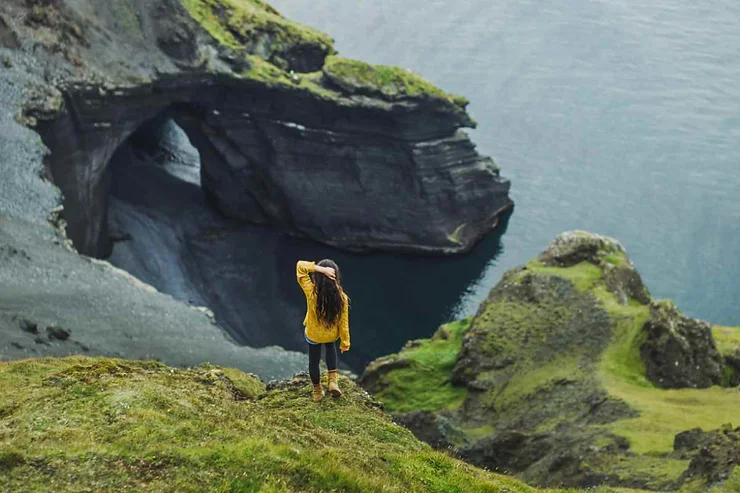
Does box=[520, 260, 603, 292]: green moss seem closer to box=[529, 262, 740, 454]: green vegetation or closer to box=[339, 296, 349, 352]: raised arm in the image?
box=[529, 262, 740, 454]: green vegetation

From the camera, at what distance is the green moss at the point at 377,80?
82688 mm

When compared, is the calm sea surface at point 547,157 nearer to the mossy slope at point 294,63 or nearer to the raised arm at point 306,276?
the mossy slope at point 294,63

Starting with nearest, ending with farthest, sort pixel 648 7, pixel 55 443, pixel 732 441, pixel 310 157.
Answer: pixel 55 443 < pixel 732 441 < pixel 310 157 < pixel 648 7

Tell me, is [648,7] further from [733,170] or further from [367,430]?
[367,430]

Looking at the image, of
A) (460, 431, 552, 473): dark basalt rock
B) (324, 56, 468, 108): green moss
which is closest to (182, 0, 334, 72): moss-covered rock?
(324, 56, 468, 108): green moss

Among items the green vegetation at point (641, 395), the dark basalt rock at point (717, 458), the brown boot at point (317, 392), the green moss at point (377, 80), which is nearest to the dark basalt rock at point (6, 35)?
the green moss at point (377, 80)

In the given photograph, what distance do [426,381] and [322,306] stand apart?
29.8 meters

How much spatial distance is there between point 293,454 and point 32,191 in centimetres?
4147

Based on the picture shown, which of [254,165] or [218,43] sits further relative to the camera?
[254,165]

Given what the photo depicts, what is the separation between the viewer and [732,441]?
25547 mm

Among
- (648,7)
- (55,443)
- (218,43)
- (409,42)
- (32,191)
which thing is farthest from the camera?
(648,7)

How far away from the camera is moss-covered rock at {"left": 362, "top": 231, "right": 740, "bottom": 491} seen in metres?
31.8

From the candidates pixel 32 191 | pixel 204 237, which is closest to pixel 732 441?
pixel 32 191

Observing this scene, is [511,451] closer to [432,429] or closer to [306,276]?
[432,429]
